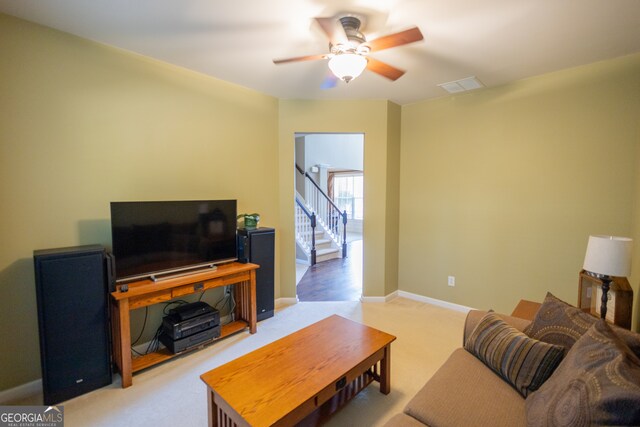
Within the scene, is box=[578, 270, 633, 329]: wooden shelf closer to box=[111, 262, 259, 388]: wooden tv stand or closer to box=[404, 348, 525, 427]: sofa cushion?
box=[404, 348, 525, 427]: sofa cushion

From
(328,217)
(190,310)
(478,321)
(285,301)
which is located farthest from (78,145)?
(328,217)

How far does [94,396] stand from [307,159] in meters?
7.20

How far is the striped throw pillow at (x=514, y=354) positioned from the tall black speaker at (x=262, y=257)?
2.19 metres

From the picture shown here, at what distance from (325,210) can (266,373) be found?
19.4 ft

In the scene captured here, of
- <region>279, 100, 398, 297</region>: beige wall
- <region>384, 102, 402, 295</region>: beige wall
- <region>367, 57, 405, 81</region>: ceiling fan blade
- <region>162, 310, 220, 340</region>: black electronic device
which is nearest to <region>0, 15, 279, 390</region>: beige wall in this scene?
<region>162, 310, 220, 340</region>: black electronic device

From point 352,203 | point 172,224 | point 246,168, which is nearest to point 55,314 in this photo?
point 172,224

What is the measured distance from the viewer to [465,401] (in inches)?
56.8

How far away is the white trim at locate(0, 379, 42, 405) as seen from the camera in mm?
2057

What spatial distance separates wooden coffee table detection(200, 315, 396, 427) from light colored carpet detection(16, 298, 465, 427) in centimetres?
15

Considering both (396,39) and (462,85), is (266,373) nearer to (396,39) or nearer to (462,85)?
(396,39)

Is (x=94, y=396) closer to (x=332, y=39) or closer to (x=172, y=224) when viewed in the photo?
(x=172, y=224)

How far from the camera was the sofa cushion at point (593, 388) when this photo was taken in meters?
0.93

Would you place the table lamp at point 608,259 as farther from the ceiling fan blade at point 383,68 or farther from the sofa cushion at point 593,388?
the ceiling fan blade at point 383,68

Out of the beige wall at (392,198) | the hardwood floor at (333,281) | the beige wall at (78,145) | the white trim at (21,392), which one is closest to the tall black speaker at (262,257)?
the beige wall at (78,145)
